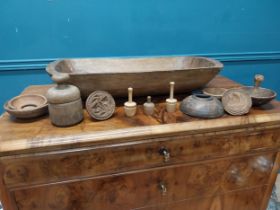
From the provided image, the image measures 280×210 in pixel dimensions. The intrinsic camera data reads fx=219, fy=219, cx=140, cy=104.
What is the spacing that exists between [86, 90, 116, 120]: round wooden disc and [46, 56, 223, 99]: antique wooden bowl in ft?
0.20

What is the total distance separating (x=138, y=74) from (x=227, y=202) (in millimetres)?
655

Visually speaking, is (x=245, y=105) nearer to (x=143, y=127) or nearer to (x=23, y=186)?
(x=143, y=127)

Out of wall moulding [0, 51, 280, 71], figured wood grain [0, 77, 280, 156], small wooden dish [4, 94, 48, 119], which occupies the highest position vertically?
wall moulding [0, 51, 280, 71]

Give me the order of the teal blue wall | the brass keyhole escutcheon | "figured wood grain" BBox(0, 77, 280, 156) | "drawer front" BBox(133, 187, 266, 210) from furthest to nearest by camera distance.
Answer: the teal blue wall → "drawer front" BBox(133, 187, 266, 210) → the brass keyhole escutcheon → "figured wood grain" BBox(0, 77, 280, 156)

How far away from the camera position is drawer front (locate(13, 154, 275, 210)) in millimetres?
703

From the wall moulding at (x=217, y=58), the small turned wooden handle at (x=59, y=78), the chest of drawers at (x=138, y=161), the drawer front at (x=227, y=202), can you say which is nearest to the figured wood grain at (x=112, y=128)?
the chest of drawers at (x=138, y=161)

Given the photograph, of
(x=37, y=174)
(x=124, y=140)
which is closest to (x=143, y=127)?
(x=124, y=140)

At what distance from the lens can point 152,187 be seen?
0.79 meters

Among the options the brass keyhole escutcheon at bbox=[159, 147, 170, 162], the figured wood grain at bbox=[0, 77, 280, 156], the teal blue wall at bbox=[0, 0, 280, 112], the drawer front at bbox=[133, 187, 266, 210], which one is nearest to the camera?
the figured wood grain at bbox=[0, 77, 280, 156]

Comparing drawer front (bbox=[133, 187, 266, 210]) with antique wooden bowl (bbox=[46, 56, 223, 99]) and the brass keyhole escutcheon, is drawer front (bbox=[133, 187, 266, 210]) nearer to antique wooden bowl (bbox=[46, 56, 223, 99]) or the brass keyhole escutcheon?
the brass keyhole escutcheon

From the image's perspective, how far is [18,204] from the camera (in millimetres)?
688

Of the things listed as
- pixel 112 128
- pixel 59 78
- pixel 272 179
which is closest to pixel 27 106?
pixel 59 78

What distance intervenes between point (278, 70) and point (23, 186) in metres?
1.64

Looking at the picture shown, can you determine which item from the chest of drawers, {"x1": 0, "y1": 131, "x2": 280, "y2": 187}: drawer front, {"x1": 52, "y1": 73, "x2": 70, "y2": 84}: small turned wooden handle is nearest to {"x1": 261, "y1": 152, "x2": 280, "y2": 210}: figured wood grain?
the chest of drawers
